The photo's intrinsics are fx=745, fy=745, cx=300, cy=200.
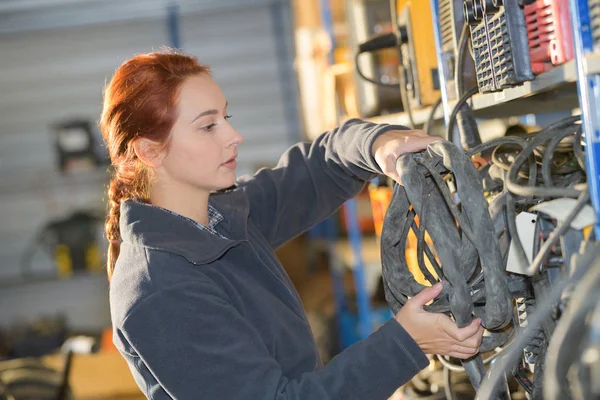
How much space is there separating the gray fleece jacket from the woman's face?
0.09 metres

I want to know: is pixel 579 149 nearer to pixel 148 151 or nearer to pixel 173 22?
pixel 148 151

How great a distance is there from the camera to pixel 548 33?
956mm

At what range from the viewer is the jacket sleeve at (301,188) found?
1.50 metres

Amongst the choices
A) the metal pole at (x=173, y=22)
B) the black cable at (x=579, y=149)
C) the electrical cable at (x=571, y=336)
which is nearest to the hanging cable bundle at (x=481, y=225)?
the black cable at (x=579, y=149)

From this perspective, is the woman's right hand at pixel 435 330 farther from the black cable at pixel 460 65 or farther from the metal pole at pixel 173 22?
the metal pole at pixel 173 22

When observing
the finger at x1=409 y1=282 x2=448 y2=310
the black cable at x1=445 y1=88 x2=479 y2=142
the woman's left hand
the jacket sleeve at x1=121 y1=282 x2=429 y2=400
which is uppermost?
the black cable at x1=445 y1=88 x2=479 y2=142

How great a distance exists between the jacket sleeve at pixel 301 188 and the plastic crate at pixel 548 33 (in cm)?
49

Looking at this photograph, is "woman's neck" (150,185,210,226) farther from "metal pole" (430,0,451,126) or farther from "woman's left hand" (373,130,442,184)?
"metal pole" (430,0,451,126)

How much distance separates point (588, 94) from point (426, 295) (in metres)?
0.36

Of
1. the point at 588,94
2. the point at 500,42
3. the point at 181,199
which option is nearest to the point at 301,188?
the point at 181,199

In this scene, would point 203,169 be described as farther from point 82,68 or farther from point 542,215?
point 82,68

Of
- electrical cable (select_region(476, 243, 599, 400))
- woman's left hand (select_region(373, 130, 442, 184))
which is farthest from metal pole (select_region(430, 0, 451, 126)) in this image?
electrical cable (select_region(476, 243, 599, 400))

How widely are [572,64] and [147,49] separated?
4857 millimetres

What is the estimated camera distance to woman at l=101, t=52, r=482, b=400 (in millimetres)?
1099
